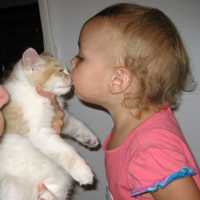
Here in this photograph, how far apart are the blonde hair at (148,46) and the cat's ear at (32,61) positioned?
15.2 inches

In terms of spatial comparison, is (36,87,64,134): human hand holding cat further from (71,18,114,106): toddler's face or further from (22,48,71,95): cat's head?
(71,18,114,106): toddler's face

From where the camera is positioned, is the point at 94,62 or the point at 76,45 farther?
the point at 76,45

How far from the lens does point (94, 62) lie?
30.5 inches

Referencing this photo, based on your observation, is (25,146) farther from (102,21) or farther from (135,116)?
(102,21)

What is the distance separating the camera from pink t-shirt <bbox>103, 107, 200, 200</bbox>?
0.56m

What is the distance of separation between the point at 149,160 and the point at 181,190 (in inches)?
5.1

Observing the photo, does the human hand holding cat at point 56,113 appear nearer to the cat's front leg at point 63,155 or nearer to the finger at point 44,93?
the finger at point 44,93

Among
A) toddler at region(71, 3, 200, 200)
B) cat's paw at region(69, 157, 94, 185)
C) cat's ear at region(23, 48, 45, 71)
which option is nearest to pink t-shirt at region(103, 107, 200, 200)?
toddler at region(71, 3, 200, 200)

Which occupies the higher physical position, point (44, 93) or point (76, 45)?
point (76, 45)

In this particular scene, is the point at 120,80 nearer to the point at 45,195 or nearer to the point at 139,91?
the point at 139,91

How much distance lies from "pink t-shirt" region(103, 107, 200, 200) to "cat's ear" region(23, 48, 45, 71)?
0.59m

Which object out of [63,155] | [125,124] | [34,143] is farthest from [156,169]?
[34,143]

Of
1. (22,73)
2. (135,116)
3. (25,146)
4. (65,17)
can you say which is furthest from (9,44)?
(135,116)

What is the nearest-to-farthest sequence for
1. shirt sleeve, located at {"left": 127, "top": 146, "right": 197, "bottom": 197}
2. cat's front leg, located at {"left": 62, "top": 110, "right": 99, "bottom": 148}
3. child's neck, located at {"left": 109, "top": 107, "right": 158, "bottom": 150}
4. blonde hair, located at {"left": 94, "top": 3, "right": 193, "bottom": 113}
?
1. shirt sleeve, located at {"left": 127, "top": 146, "right": 197, "bottom": 197}
2. blonde hair, located at {"left": 94, "top": 3, "right": 193, "bottom": 113}
3. child's neck, located at {"left": 109, "top": 107, "right": 158, "bottom": 150}
4. cat's front leg, located at {"left": 62, "top": 110, "right": 99, "bottom": 148}
